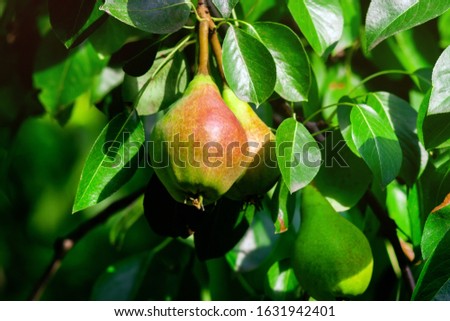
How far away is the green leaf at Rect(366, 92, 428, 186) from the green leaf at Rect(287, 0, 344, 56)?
13 centimetres

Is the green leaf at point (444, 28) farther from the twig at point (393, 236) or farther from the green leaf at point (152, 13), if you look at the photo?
the green leaf at point (152, 13)

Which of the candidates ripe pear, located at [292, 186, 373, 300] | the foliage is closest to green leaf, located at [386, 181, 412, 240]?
the foliage

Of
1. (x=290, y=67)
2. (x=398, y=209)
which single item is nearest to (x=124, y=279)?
(x=398, y=209)

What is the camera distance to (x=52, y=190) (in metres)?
1.52

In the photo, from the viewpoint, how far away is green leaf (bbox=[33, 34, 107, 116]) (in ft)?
3.96

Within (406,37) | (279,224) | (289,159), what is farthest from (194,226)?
(406,37)

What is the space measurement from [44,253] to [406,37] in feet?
2.73

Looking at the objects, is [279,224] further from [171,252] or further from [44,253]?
[44,253]

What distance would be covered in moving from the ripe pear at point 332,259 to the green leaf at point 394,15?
0.23 m

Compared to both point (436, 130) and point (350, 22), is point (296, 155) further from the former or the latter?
point (350, 22)

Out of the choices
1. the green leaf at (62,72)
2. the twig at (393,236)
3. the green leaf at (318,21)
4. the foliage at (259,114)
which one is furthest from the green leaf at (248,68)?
the green leaf at (62,72)

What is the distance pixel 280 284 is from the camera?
1.06 metres

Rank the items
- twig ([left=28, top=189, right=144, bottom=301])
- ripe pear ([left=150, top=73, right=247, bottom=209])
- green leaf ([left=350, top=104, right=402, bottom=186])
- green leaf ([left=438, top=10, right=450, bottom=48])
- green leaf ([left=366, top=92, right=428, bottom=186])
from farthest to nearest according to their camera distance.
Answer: green leaf ([left=438, top=10, right=450, bottom=48]) < twig ([left=28, top=189, right=144, bottom=301]) < green leaf ([left=366, top=92, right=428, bottom=186]) < green leaf ([left=350, top=104, right=402, bottom=186]) < ripe pear ([left=150, top=73, right=247, bottom=209])

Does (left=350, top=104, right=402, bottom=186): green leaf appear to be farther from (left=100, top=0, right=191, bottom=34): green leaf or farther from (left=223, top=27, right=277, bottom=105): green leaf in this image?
(left=100, top=0, right=191, bottom=34): green leaf
